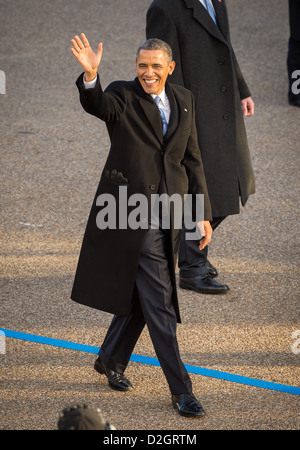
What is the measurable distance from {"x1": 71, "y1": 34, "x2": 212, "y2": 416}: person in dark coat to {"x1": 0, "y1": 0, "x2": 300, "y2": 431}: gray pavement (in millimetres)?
396

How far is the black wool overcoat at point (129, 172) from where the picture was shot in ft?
12.9

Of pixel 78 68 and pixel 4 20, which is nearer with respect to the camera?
pixel 78 68

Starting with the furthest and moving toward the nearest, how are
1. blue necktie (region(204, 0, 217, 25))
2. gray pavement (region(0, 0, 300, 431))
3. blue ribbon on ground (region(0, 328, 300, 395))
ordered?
1. blue necktie (region(204, 0, 217, 25))
2. blue ribbon on ground (region(0, 328, 300, 395))
3. gray pavement (region(0, 0, 300, 431))

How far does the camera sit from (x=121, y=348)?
4320mm

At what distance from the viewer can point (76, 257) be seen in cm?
589

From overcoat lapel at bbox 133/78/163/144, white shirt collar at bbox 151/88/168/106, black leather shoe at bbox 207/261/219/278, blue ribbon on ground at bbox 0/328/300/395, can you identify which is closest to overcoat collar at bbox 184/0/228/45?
white shirt collar at bbox 151/88/168/106

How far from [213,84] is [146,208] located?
1.57 m

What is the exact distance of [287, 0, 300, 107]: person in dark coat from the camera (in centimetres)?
881

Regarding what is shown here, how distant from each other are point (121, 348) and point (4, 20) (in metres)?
8.49

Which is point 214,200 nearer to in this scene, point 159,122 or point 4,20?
point 159,122

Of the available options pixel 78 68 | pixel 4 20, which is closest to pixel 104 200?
pixel 78 68

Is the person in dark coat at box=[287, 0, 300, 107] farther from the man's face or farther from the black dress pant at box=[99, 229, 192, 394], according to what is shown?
the black dress pant at box=[99, 229, 192, 394]

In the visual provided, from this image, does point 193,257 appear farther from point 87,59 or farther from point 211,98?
point 87,59

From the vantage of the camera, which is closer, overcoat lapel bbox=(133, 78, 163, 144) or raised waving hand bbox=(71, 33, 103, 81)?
raised waving hand bbox=(71, 33, 103, 81)
